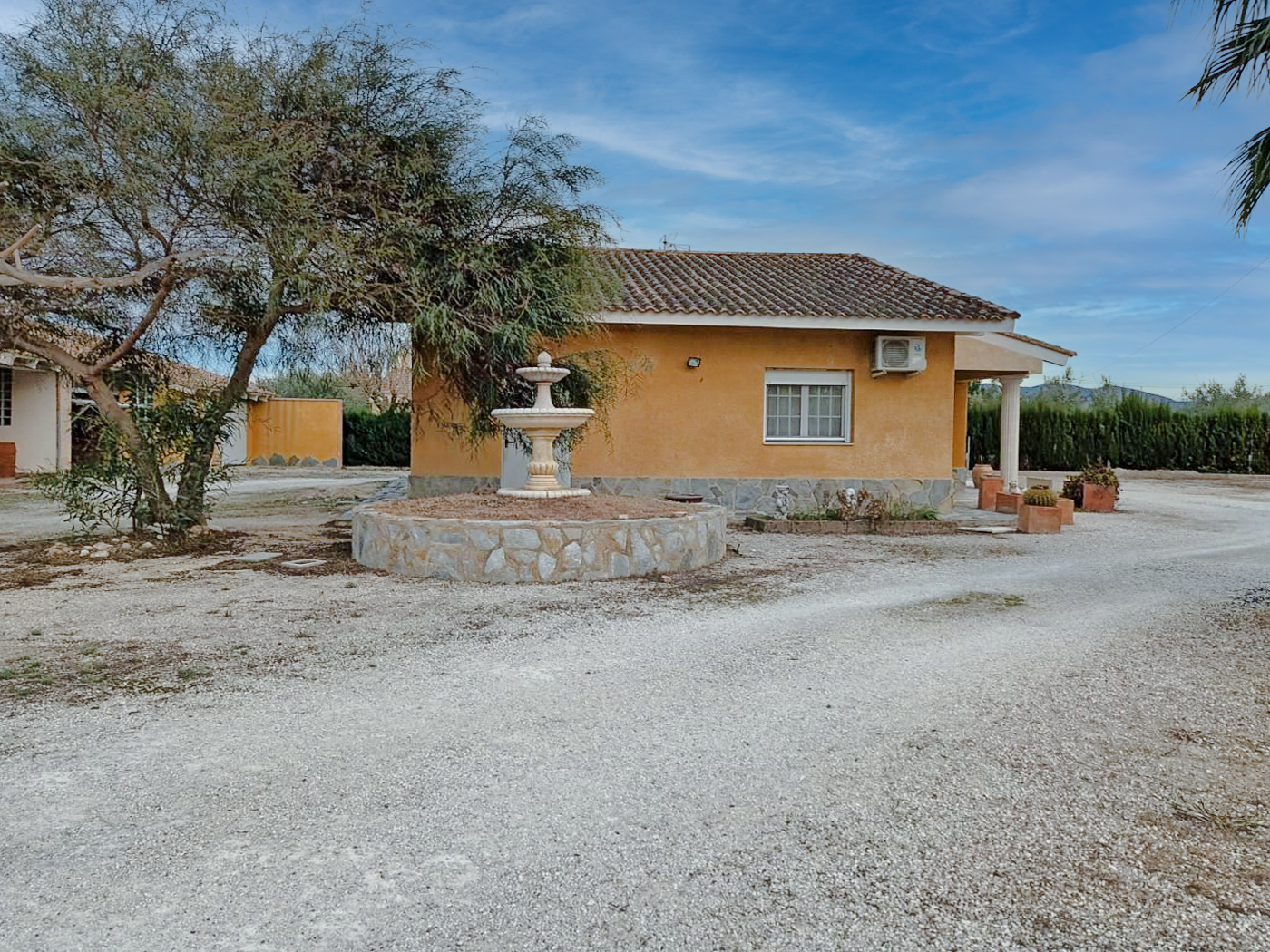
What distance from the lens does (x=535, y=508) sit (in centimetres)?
909

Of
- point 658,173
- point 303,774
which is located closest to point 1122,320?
point 658,173

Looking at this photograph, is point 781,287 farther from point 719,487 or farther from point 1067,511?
point 1067,511

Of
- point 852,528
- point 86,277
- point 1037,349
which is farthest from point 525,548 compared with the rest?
point 1037,349

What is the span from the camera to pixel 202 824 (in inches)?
123

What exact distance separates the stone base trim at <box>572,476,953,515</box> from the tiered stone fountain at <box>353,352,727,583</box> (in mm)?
5081

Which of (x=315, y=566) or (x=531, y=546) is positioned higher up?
(x=531, y=546)

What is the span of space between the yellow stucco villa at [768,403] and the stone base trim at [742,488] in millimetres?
21

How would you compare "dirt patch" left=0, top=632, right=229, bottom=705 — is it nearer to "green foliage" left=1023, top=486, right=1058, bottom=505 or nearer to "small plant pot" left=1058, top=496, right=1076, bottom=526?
"green foliage" left=1023, top=486, right=1058, bottom=505

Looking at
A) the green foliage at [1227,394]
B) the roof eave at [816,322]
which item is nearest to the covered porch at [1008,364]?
the roof eave at [816,322]

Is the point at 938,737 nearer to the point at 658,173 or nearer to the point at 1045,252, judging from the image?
the point at 658,173

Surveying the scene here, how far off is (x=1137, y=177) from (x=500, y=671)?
1558cm

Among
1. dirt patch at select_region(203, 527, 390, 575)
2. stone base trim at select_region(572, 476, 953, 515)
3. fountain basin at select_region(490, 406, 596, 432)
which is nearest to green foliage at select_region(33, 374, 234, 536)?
dirt patch at select_region(203, 527, 390, 575)

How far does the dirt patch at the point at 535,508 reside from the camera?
871 centimetres

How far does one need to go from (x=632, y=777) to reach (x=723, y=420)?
11.2 metres
